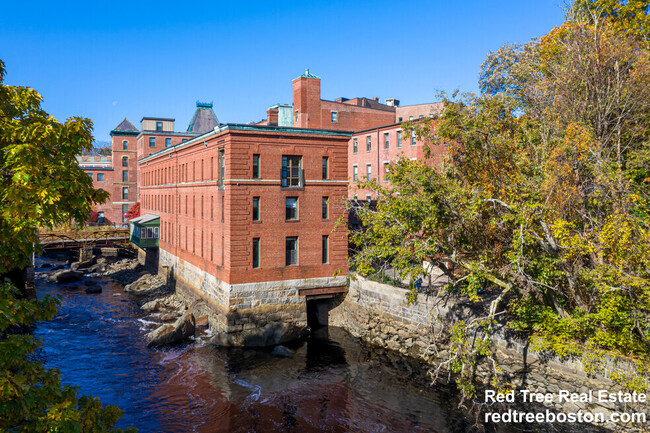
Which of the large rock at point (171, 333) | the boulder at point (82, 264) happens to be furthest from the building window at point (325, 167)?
the boulder at point (82, 264)

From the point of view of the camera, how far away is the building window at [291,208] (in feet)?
106

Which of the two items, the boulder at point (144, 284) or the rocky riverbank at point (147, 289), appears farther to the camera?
the boulder at point (144, 284)

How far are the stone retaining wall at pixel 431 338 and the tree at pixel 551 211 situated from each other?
0.83 meters

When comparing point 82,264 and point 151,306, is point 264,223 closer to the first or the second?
point 151,306

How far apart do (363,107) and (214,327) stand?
144ft

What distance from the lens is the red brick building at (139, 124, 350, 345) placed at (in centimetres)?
3030

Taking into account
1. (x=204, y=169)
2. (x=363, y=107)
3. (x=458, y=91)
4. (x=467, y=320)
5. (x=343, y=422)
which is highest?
(x=363, y=107)

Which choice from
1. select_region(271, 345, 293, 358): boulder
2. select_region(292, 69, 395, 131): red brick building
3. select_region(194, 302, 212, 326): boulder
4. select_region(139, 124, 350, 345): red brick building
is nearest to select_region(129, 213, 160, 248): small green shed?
select_region(139, 124, 350, 345): red brick building

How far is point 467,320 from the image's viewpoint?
25141mm

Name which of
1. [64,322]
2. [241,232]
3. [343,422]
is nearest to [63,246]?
[64,322]

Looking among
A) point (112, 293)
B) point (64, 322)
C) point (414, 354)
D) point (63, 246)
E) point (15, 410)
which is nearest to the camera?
point (15, 410)

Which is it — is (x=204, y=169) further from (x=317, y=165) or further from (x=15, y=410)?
(x=15, y=410)

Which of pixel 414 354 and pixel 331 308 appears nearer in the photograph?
pixel 414 354

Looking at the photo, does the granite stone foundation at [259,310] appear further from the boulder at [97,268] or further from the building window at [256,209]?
the boulder at [97,268]
